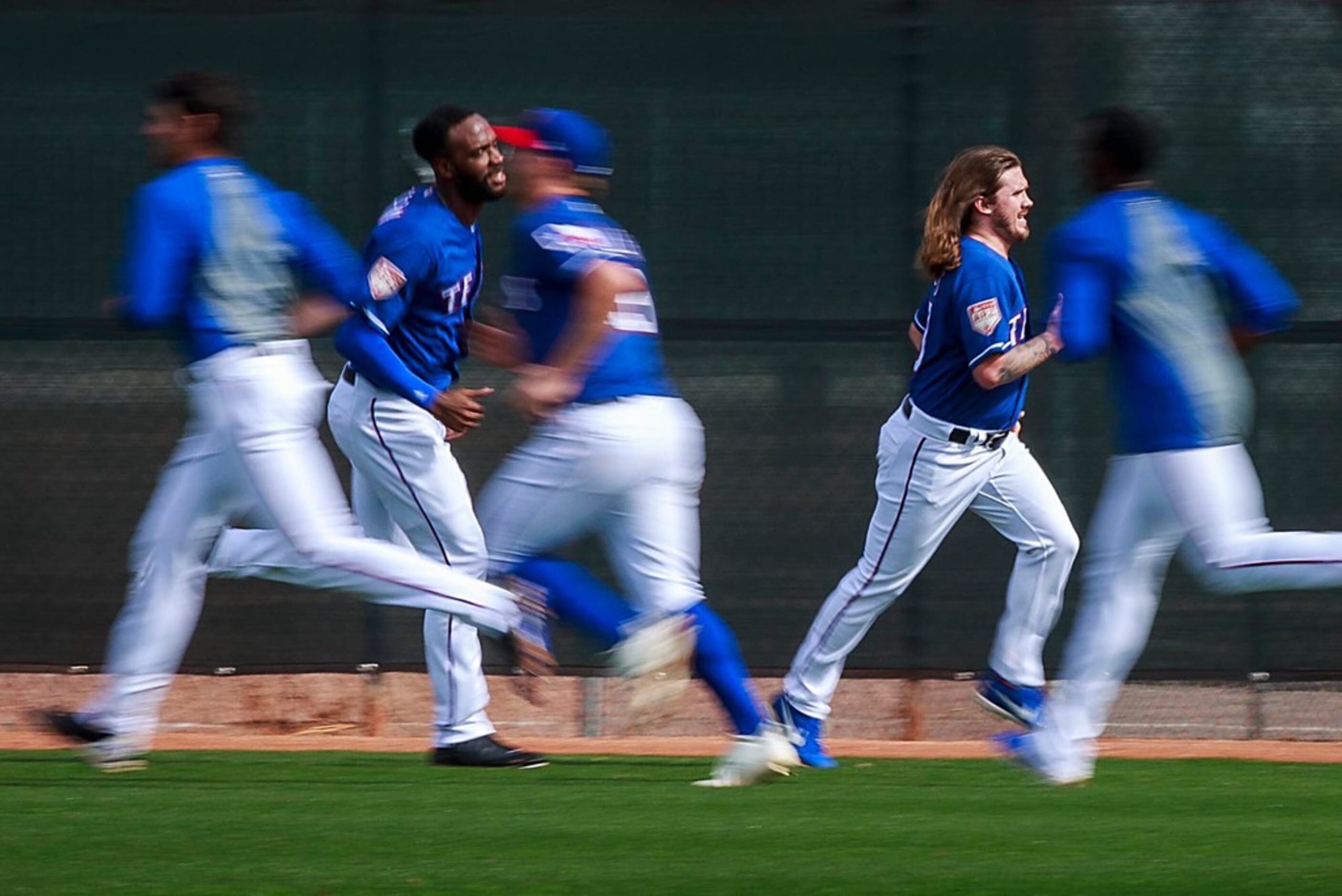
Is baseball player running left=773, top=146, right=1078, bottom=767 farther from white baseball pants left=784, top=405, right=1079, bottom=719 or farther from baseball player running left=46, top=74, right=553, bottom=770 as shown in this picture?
baseball player running left=46, top=74, right=553, bottom=770

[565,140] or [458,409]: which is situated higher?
[565,140]

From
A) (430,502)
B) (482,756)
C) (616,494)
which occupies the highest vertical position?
(616,494)

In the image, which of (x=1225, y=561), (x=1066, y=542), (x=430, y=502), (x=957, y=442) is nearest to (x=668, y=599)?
(x=430, y=502)

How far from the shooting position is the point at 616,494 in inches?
223

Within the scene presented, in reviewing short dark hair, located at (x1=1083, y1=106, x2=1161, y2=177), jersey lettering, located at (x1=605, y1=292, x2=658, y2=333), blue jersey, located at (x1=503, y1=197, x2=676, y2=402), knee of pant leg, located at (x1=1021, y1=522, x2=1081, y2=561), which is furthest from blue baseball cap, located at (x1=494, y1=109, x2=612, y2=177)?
knee of pant leg, located at (x1=1021, y1=522, x2=1081, y2=561)

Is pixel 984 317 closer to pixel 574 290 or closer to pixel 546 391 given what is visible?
pixel 574 290

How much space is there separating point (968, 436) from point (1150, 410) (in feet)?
2.49

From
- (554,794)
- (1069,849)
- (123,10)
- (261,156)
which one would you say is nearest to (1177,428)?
(1069,849)

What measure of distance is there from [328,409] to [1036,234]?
8.87 feet

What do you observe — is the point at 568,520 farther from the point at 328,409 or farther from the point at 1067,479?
the point at 1067,479

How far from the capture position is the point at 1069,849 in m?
4.76

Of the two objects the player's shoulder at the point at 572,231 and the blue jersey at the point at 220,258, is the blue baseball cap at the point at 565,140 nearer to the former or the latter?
the player's shoulder at the point at 572,231

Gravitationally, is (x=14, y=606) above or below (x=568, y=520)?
below

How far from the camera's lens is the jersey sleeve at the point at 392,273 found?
609 centimetres
